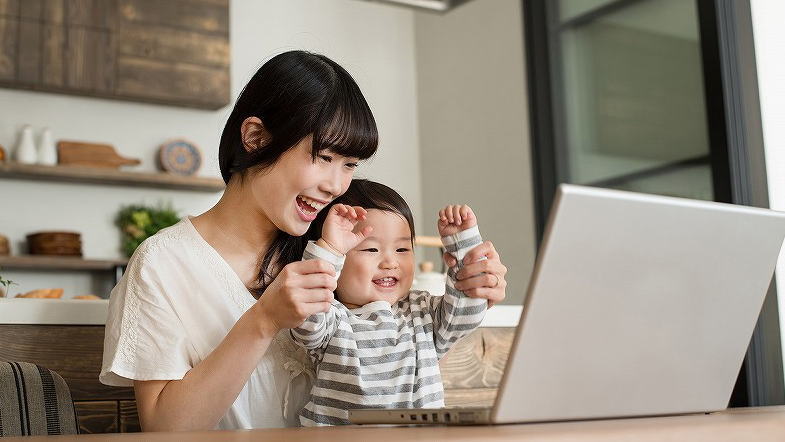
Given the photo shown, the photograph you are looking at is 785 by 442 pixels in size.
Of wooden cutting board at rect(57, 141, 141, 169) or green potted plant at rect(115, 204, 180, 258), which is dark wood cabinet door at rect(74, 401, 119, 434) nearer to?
green potted plant at rect(115, 204, 180, 258)

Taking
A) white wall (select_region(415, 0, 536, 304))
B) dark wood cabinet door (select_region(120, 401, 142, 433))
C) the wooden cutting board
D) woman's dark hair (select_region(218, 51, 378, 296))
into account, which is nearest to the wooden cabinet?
the wooden cutting board

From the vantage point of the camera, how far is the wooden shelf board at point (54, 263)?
13.5 feet

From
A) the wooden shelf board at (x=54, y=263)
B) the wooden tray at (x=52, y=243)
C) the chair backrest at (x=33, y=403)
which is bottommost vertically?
the chair backrest at (x=33, y=403)

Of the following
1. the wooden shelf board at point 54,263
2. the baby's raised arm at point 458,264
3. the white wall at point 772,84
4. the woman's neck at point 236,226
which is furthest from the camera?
the wooden shelf board at point 54,263

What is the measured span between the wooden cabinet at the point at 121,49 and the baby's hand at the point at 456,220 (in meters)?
3.53

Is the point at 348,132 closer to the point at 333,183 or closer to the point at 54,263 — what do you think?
the point at 333,183

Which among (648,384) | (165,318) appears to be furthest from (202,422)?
(648,384)

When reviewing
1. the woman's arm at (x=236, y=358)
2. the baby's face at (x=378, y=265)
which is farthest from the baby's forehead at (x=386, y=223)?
the woman's arm at (x=236, y=358)

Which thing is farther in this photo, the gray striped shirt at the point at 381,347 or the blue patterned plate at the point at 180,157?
the blue patterned plate at the point at 180,157

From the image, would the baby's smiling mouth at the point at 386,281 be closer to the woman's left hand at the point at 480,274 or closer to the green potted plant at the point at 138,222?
the woman's left hand at the point at 480,274

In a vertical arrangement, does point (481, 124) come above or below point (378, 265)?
above

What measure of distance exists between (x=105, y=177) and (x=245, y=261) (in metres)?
3.20

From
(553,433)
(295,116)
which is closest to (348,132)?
(295,116)

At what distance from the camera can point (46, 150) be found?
4332 millimetres
